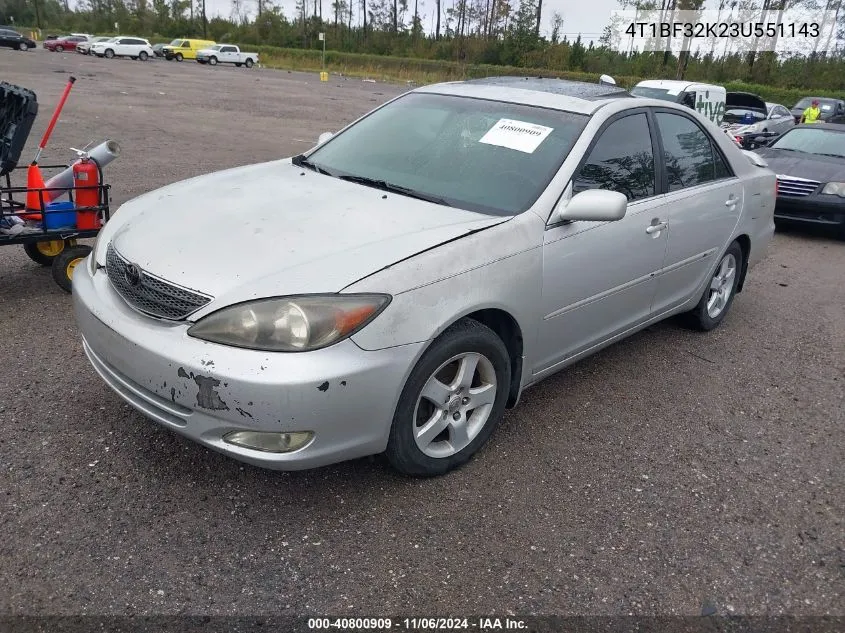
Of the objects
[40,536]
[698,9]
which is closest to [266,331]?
[40,536]

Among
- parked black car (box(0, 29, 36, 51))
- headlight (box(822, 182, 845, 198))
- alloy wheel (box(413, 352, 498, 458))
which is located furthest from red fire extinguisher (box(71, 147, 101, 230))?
parked black car (box(0, 29, 36, 51))

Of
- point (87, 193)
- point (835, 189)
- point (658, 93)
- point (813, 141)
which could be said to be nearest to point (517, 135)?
point (87, 193)

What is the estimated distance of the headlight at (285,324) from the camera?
247cm

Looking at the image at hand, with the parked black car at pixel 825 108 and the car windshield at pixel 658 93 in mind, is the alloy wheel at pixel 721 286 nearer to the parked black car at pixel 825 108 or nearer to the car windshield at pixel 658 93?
the car windshield at pixel 658 93

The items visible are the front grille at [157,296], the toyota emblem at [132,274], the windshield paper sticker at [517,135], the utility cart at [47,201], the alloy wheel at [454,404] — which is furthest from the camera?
the utility cart at [47,201]

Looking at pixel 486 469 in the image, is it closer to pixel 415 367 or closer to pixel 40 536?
pixel 415 367

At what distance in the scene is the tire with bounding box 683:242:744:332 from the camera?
5.02m

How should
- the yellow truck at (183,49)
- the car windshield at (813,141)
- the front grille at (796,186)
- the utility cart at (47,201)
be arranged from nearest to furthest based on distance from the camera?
the utility cart at (47,201)
the front grille at (796,186)
the car windshield at (813,141)
the yellow truck at (183,49)

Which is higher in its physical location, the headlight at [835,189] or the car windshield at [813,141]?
the car windshield at [813,141]

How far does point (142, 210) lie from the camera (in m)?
3.27

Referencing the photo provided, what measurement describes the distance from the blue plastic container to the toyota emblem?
2237mm

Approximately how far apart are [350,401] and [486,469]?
978 millimetres

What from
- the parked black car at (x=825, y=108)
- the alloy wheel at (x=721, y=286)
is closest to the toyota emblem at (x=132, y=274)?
the alloy wheel at (x=721, y=286)

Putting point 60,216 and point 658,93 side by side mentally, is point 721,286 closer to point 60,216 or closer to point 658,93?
point 60,216
